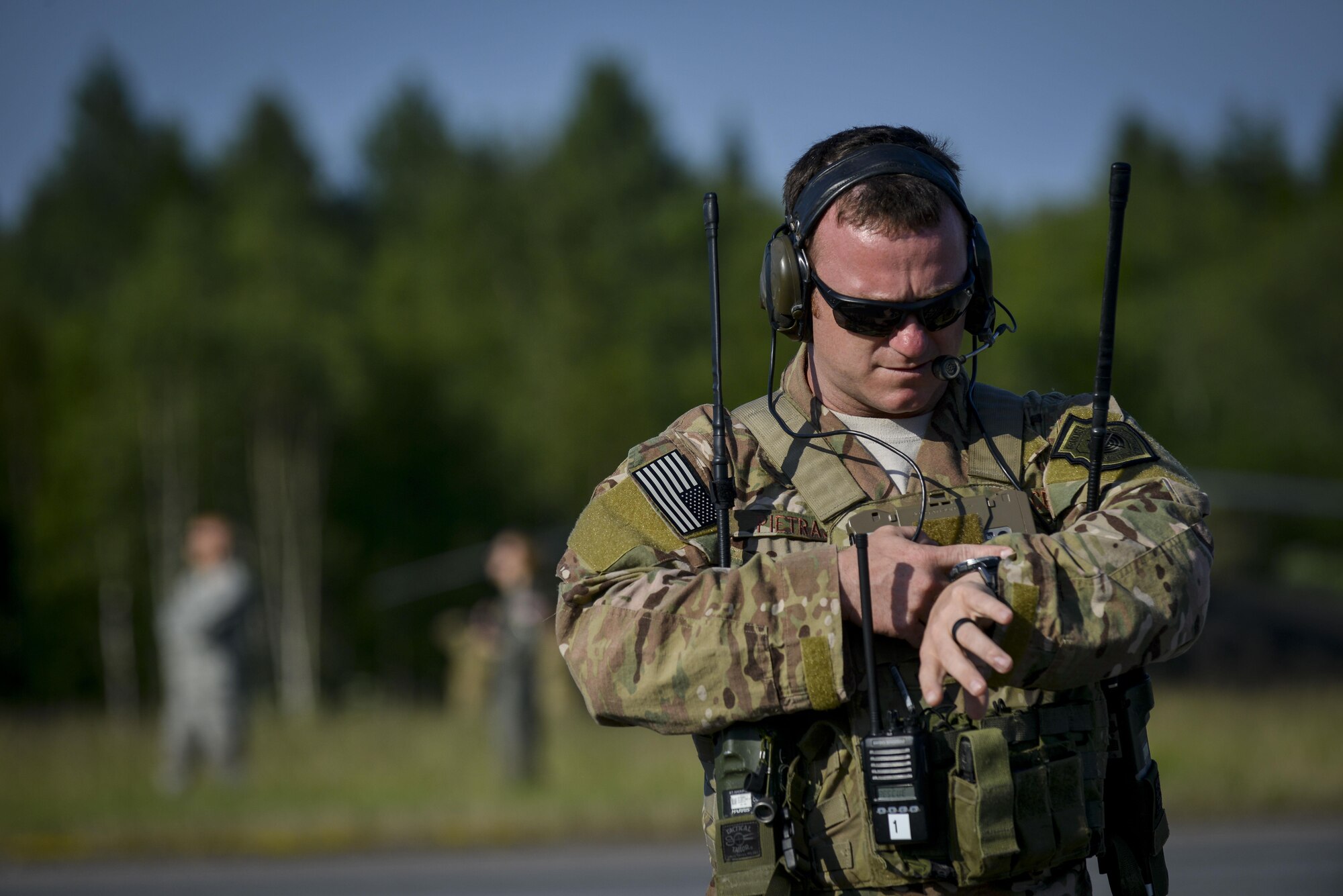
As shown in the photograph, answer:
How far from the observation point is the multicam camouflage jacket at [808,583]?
1994mm

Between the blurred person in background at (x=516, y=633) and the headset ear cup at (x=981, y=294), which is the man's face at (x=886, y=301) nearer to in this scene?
the headset ear cup at (x=981, y=294)

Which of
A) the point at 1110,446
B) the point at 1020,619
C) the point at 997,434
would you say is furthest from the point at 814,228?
the point at 1020,619

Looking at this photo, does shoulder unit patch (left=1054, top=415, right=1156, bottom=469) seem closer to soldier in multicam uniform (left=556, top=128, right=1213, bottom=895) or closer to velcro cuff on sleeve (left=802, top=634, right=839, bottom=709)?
soldier in multicam uniform (left=556, top=128, right=1213, bottom=895)

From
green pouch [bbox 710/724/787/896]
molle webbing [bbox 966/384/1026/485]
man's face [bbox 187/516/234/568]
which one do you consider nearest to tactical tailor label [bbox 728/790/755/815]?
green pouch [bbox 710/724/787/896]

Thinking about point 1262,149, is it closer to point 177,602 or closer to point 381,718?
point 381,718

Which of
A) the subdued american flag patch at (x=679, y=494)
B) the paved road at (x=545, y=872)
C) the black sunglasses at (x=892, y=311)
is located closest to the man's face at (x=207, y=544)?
the paved road at (x=545, y=872)

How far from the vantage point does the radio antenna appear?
2168mm

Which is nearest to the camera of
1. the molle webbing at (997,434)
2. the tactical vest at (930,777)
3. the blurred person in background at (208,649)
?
the tactical vest at (930,777)

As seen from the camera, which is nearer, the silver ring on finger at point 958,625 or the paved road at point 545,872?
the silver ring on finger at point 958,625

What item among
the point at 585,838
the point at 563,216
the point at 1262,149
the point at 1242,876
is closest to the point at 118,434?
the point at 563,216

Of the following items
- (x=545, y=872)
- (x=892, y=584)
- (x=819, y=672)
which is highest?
(x=892, y=584)

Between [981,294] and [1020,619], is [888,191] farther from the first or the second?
[1020,619]

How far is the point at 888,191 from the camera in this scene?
2.19 meters

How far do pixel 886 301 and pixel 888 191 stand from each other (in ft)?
0.58
